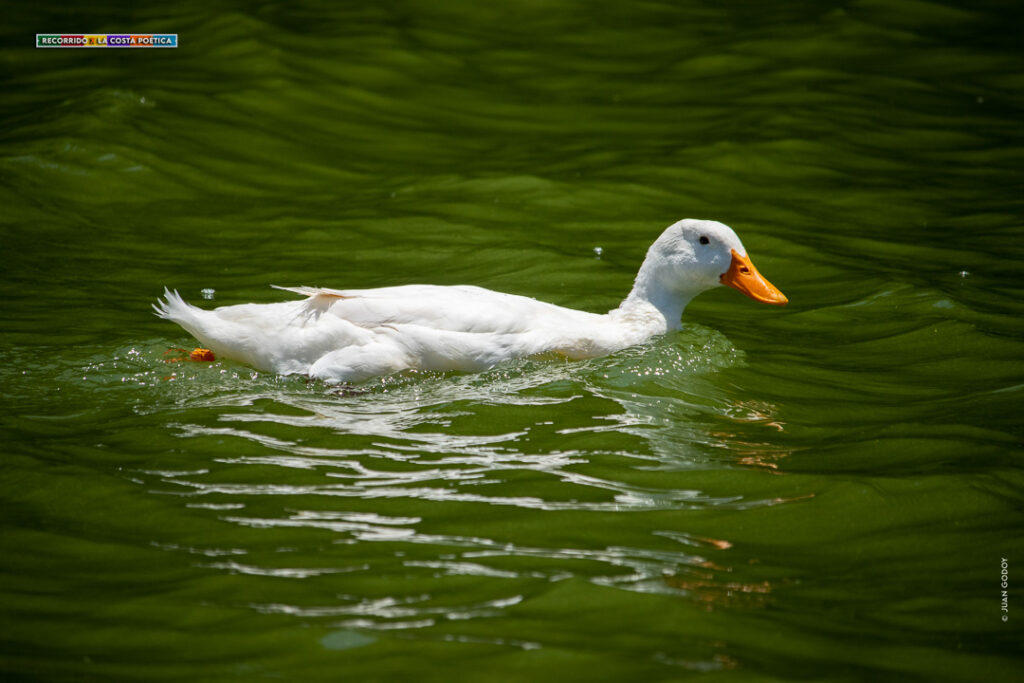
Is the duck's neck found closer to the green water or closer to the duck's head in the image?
the duck's head

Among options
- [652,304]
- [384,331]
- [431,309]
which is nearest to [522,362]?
[431,309]

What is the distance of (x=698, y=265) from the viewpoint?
22.5ft

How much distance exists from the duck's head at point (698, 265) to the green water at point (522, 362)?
0.35m

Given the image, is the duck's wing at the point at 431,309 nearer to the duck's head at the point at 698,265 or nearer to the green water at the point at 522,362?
the green water at the point at 522,362

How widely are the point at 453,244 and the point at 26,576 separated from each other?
524 cm

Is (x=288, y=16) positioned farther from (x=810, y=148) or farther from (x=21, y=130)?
(x=810, y=148)

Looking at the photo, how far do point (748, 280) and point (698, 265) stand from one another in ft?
1.01

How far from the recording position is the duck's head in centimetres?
680

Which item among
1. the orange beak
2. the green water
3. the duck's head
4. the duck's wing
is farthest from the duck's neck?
the duck's wing

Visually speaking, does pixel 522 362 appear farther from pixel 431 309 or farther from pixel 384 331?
pixel 384 331

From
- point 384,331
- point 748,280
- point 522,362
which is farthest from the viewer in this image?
point 748,280

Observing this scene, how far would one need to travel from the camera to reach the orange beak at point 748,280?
6.79 meters

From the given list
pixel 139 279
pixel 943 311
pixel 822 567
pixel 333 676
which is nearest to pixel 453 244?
pixel 139 279

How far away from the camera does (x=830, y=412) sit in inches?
241
